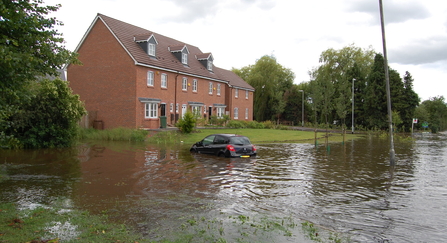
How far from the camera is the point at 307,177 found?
492 inches

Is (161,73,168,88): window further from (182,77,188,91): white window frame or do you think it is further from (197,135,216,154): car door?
(197,135,216,154): car door

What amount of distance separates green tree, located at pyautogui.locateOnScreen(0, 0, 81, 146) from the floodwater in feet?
9.02

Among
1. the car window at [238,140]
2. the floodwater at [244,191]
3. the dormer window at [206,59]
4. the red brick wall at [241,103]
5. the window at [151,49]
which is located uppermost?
the dormer window at [206,59]

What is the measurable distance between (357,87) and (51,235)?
58.0 metres

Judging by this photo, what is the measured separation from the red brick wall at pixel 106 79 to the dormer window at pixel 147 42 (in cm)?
262

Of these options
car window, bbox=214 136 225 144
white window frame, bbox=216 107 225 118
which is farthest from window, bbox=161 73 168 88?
car window, bbox=214 136 225 144

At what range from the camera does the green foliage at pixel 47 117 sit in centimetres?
1905

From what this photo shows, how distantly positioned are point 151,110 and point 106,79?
5015 millimetres

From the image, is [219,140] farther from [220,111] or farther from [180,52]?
[220,111]

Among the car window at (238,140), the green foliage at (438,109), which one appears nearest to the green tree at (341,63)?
the green foliage at (438,109)

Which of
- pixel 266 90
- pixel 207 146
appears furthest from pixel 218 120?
pixel 266 90

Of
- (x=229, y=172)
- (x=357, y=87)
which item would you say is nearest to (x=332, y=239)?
(x=229, y=172)

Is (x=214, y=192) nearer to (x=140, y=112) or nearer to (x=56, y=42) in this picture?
(x=56, y=42)

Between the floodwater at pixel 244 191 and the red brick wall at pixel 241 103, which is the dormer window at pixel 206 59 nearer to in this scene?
the red brick wall at pixel 241 103
